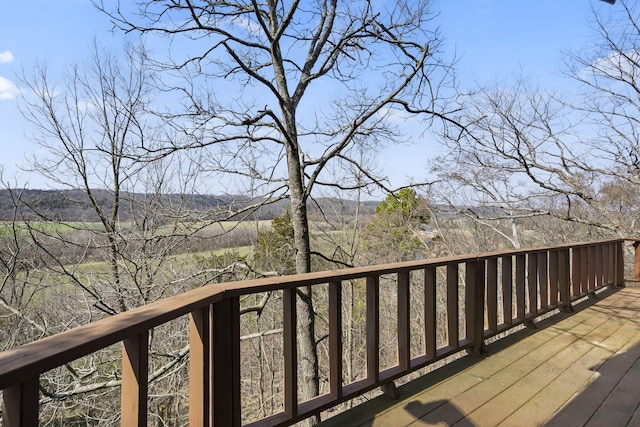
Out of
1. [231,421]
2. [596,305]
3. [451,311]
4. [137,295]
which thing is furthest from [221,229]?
[596,305]

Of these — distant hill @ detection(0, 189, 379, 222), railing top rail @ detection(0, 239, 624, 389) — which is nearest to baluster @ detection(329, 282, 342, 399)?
railing top rail @ detection(0, 239, 624, 389)

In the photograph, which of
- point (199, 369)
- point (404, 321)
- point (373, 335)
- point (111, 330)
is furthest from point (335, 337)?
point (111, 330)

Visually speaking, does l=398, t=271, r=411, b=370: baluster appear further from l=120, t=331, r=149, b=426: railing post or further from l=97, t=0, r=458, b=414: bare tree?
l=97, t=0, r=458, b=414: bare tree

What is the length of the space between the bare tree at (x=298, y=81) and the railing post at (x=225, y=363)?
3.89 m

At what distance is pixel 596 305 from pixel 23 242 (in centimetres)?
895

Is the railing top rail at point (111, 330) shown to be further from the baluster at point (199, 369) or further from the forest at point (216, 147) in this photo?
the forest at point (216, 147)

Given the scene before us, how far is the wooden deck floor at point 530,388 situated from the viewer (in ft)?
6.55

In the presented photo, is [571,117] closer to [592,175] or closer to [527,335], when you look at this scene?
[592,175]

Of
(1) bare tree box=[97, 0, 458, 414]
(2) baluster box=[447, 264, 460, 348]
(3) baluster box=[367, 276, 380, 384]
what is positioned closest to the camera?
(3) baluster box=[367, 276, 380, 384]

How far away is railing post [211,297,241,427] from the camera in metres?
1.46

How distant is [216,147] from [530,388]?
218 inches

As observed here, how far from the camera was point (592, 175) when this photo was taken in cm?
952

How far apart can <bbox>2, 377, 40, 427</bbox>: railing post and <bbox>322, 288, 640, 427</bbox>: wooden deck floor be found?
151 cm

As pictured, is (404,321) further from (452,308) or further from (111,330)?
(111,330)
